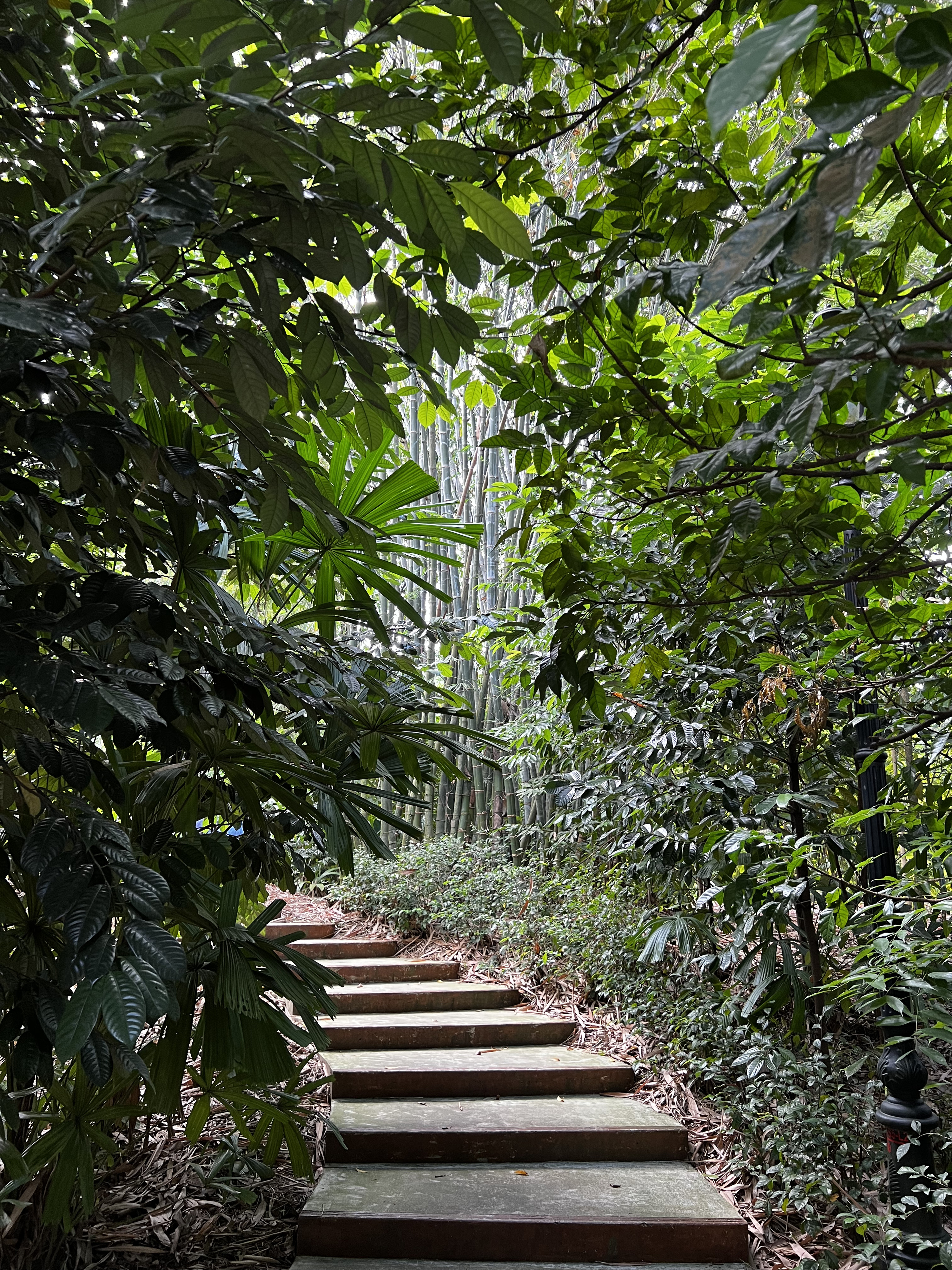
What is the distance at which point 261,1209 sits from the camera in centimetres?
221

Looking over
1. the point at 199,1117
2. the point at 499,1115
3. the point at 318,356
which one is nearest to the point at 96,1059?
the point at 318,356

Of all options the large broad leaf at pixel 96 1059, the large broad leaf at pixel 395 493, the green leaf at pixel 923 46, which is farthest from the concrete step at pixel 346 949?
the green leaf at pixel 923 46

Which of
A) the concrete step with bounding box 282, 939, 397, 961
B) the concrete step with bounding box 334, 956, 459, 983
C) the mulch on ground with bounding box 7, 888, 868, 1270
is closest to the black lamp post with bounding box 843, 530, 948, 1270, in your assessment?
the mulch on ground with bounding box 7, 888, 868, 1270

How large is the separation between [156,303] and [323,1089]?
8.36 feet

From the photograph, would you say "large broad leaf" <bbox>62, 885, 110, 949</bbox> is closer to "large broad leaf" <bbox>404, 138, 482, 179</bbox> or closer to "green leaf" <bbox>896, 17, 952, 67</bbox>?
"large broad leaf" <bbox>404, 138, 482, 179</bbox>

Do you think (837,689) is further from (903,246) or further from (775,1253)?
(775,1253)

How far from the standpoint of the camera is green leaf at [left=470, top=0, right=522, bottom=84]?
686 mm

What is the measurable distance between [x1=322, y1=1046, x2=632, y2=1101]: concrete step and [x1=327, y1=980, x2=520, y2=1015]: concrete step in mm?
569

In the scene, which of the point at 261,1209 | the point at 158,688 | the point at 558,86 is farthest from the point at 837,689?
the point at 558,86

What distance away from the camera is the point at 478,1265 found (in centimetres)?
216

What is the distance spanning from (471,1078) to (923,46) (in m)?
3.18

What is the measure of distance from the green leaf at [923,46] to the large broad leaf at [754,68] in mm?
85

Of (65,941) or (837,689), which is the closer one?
(65,941)

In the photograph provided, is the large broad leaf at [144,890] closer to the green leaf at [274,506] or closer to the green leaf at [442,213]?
the green leaf at [274,506]
